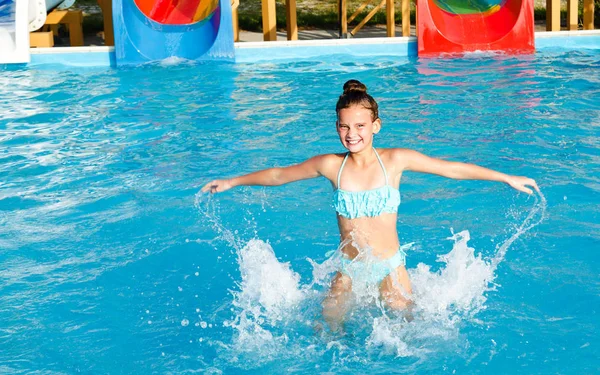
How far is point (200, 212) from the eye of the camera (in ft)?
17.1

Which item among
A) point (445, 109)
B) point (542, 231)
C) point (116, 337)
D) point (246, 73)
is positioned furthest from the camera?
point (246, 73)

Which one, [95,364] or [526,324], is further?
[526,324]

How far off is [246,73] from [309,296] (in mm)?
5596

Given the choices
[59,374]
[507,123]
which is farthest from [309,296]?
[507,123]

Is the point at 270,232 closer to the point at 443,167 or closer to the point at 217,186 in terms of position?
the point at 217,186

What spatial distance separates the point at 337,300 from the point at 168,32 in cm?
692

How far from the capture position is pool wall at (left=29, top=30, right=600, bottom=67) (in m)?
9.81

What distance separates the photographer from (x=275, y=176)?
373 centimetres

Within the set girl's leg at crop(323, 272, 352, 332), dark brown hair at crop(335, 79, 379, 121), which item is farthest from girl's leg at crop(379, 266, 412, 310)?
dark brown hair at crop(335, 79, 379, 121)

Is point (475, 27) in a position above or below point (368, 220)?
above

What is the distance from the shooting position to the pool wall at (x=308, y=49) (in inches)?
386

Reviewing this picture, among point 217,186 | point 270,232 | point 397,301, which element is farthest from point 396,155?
point 270,232

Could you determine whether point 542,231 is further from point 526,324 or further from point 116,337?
point 116,337

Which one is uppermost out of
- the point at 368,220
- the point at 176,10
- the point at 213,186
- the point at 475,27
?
the point at 176,10
